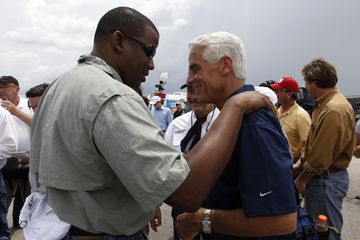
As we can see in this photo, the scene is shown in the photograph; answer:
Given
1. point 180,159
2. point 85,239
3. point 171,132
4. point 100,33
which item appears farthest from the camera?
point 171,132

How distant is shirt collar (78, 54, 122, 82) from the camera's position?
60.8 inches

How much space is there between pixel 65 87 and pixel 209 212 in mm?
915

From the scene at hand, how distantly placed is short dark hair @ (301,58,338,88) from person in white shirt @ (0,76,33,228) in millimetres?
3778

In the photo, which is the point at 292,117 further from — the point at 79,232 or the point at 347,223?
the point at 79,232

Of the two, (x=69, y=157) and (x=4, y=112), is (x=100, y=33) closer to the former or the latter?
(x=69, y=157)

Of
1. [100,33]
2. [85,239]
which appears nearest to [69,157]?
[85,239]

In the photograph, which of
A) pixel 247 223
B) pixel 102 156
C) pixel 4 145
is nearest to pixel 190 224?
pixel 247 223

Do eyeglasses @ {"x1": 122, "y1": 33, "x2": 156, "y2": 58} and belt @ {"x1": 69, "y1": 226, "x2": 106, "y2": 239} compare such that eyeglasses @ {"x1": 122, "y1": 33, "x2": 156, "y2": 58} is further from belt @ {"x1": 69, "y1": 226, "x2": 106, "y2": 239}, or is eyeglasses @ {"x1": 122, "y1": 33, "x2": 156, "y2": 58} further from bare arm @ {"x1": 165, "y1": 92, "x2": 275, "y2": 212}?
belt @ {"x1": 69, "y1": 226, "x2": 106, "y2": 239}

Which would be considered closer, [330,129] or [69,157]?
[69,157]

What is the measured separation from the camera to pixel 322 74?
11.5ft

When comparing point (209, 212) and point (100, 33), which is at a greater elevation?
point (100, 33)

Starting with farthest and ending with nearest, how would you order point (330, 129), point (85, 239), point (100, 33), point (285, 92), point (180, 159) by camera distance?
point (285, 92), point (330, 129), point (100, 33), point (85, 239), point (180, 159)

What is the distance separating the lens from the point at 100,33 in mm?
1671

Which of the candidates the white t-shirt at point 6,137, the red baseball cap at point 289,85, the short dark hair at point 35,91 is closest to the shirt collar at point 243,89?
the red baseball cap at point 289,85
